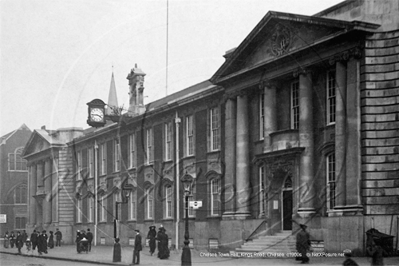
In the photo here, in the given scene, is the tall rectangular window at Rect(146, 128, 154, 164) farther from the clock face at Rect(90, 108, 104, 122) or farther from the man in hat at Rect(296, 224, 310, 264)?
the man in hat at Rect(296, 224, 310, 264)

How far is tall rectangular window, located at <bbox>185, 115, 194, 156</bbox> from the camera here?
4553 centimetres

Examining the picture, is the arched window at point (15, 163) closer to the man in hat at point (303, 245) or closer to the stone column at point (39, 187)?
the stone column at point (39, 187)

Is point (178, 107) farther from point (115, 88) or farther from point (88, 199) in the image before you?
point (115, 88)

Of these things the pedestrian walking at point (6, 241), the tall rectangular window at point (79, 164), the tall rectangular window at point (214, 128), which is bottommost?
the pedestrian walking at point (6, 241)

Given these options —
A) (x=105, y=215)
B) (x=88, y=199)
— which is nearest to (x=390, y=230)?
(x=105, y=215)

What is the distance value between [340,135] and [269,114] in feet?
18.8

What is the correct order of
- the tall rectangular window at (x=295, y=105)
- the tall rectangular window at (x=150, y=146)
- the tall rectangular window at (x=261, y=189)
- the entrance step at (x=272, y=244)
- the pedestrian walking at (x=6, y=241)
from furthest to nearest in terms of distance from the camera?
the pedestrian walking at (x=6, y=241), the tall rectangular window at (x=150, y=146), the tall rectangular window at (x=261, y=189), the tall rectangular window at (x=295, y=105), the entrance step at (x=272, y=244)

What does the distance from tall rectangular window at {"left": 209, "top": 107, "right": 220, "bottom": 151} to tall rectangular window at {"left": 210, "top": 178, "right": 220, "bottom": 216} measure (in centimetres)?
201

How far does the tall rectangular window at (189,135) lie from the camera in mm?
45531

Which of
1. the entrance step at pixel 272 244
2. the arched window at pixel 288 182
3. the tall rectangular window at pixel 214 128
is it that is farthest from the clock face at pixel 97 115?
the entrance step at pixel 272 244

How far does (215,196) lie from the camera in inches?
1676

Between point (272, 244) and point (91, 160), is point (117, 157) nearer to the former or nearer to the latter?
point (91, 160)

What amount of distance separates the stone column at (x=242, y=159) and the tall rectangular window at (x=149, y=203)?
1406cm

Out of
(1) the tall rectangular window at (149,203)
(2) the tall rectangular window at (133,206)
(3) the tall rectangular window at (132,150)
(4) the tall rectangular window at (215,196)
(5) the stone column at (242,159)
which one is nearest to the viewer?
(5) the stone column at (242,159)
